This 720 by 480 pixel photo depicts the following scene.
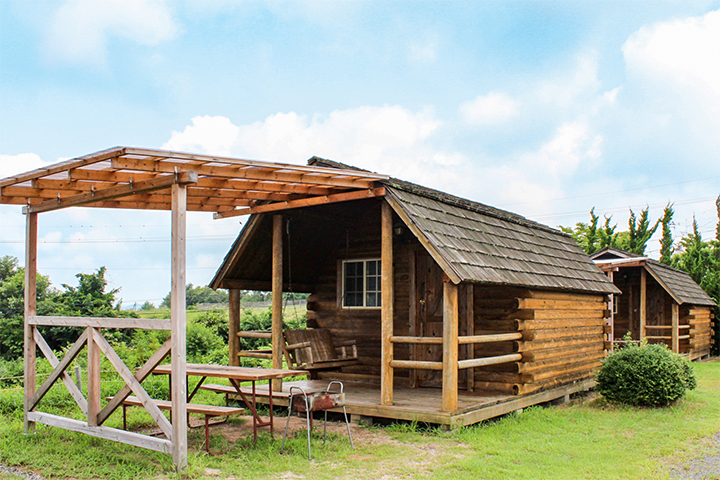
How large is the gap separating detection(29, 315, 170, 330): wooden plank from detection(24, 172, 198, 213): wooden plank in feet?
4.63

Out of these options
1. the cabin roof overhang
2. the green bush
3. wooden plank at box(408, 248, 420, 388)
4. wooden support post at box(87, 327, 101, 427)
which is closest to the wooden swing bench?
wooden plank at box(408, 248, 420, 388)

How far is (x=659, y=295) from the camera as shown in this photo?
66.0 feet

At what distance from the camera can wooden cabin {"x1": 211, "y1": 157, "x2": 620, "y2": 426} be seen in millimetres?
8484

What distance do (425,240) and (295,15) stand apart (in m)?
Result: 7.90

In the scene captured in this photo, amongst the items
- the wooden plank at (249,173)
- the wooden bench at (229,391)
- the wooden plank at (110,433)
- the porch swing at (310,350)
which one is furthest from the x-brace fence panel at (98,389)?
the porch swing at (310,350)

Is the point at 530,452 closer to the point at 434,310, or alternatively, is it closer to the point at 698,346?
the point at 434,310

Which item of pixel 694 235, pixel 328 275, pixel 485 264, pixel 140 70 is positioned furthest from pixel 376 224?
pixel 694 235

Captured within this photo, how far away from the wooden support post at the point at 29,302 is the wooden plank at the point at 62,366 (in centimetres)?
14

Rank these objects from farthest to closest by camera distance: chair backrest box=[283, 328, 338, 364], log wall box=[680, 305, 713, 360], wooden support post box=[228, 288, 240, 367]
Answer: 1. log wall box=[680, 305, 713, 360]
2. wooden support post box=[228, 288, 240, 367]
3. chair backrest box=[283, 328, 338, 364]

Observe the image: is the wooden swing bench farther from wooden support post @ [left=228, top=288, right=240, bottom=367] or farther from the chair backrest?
wooden support post @ [left=228, top=288, right=240, bottom=367]

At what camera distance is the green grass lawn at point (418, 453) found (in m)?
6.29

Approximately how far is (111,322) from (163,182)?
1.77 metres

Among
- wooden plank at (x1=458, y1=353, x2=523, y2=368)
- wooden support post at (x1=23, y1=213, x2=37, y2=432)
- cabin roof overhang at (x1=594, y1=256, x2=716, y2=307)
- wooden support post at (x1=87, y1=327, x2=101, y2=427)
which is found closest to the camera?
wooden support post at (x1=87, y1=327, x2=101, y2=427)

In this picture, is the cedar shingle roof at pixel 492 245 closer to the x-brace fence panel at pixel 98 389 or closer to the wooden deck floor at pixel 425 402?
the wooden deck floor at pixel 425 402
